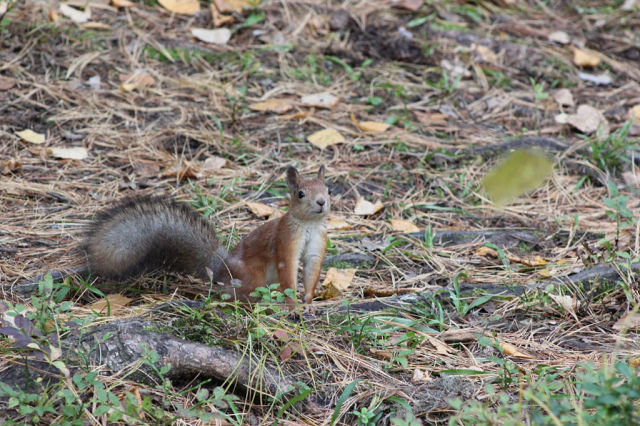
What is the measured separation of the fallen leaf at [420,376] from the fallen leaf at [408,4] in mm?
4121

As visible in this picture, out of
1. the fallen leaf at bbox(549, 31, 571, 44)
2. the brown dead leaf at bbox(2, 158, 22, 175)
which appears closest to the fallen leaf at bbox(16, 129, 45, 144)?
the brown dead leaf at bbox(2, 158, 22, 175)

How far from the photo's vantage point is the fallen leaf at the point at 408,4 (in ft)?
19.3

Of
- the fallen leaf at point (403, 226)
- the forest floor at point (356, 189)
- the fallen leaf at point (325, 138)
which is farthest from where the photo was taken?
the fallen leaf at point (325, 138)

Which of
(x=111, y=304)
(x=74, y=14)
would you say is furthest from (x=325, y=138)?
(x=74, y=14)

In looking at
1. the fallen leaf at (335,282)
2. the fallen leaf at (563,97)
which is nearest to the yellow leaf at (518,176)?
the fallen leaf at (335,282)

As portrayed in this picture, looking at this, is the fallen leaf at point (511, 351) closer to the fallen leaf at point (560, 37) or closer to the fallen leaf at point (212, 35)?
the fallen leaf at point (212, 35)

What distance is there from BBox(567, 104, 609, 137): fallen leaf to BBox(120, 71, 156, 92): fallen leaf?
106 inches

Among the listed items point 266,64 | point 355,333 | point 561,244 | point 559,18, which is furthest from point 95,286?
point 559,18

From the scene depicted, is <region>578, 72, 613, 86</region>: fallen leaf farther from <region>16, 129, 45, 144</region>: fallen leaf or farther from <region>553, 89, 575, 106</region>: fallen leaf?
<region>16, 129, 45, 144</region>: fallen leaf

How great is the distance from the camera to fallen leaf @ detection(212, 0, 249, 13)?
5.51m

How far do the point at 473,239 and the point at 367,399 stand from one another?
4.96ft

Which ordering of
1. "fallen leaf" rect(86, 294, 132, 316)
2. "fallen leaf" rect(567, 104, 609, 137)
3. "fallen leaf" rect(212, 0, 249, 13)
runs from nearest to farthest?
"fallen leaf" rect(86, 294, 132, 316), "fallen leaf" rect(567, 104, 609, 137), "fallen leaf" rect(212, 0, 249, 13)

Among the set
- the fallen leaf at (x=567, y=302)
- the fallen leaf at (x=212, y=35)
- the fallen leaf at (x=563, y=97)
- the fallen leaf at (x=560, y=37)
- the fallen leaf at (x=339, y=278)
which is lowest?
the fallen leaf at (x=563, y=97)

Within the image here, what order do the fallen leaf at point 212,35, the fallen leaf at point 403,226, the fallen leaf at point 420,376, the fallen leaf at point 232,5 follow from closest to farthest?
the fallen leaf at point 420,376 < the fallen leaf at point 403,226 < the fallen leaf at point 212,35 < the fallen leaf at point 232,5
